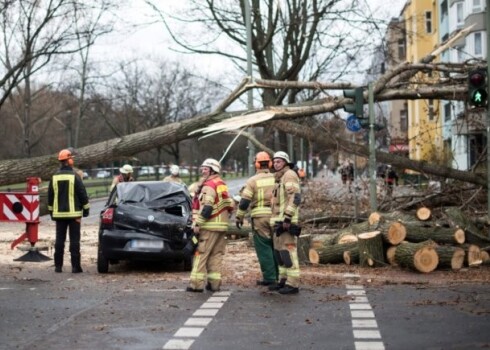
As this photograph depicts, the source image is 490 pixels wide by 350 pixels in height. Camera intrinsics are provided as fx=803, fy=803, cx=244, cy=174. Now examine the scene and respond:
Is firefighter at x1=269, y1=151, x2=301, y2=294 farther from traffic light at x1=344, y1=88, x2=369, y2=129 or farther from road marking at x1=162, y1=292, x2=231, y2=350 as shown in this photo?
traffic light at x1=344, y1=88, x2=369, y2=129

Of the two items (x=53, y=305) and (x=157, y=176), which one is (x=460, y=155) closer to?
(x=157, y=176)

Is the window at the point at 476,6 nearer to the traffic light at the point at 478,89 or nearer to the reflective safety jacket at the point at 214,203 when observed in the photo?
the traffic light at the point at 478,89

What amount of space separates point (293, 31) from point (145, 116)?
26674 millimetres

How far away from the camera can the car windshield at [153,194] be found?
12828mm

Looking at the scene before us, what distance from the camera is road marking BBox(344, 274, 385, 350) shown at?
6.93 metres

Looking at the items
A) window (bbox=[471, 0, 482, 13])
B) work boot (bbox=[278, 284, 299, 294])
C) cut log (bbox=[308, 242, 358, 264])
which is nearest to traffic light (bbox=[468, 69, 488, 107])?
cut log (bbox=[308, 242, 358, 264])

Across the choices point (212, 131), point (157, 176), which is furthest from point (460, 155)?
point (212, 131)

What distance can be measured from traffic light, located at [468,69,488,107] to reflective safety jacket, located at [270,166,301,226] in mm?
4784

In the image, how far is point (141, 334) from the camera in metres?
7.45

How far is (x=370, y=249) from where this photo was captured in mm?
12664

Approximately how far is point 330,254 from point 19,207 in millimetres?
5273

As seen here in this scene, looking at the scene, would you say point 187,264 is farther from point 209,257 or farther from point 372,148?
point 372,148

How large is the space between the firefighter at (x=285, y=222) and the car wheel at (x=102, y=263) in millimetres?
3107

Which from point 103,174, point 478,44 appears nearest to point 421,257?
point 478,44
